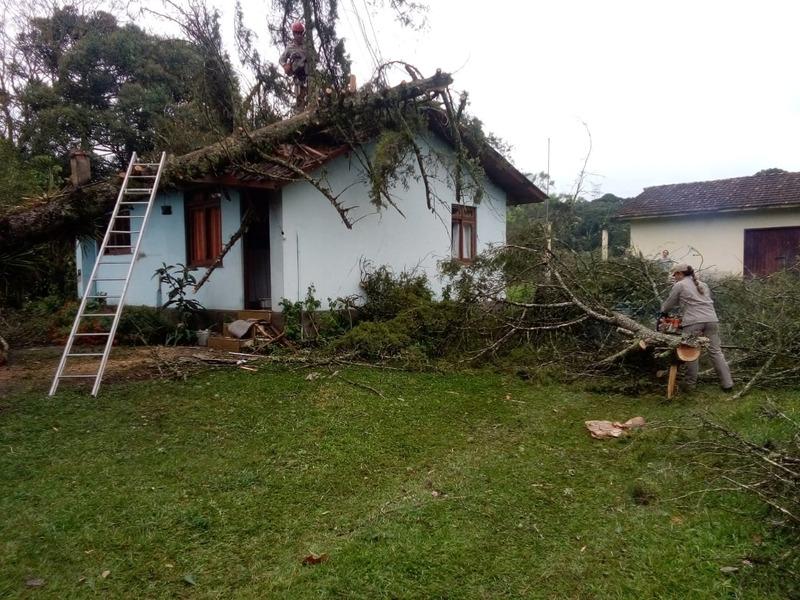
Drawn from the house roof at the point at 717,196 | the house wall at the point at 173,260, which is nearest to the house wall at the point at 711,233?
the house roof at the point at 717,196

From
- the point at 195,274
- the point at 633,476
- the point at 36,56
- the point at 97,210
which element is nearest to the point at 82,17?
the point at 36,56

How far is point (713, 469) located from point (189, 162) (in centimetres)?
776

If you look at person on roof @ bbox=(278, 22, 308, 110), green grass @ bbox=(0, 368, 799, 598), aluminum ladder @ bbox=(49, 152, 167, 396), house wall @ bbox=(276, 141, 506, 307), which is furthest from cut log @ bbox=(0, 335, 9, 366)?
person on roof @ bbox=(278, 22, 308, 110)

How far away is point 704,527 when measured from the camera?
3.26 meters

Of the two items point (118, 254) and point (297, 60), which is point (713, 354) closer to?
point (297, 60)

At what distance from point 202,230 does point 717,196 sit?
57.5 ft

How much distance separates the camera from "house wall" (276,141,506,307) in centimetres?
927

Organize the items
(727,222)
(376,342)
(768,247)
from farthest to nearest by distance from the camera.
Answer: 1. (727,222)
2. (768,247)
3. (376,342)

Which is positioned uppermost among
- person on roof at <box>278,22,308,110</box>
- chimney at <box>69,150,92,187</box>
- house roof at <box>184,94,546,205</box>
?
person on roof at <box>278,22,308,110</box>

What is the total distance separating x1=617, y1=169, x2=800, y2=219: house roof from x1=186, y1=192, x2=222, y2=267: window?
50.6 feet

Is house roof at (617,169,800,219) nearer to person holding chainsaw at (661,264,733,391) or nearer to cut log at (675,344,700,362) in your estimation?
person holding chainsaw at (661,264,733,391)

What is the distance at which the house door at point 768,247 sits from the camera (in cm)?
1703

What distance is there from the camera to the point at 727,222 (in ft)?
58.9

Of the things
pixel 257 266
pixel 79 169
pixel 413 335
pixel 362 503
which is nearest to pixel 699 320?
pixel 413 335
